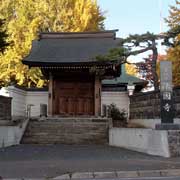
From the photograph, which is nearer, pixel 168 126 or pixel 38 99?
pixel 168 126

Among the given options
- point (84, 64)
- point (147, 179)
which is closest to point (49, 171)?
point (147, 179)

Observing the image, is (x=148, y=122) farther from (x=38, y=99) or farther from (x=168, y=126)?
(x=38, y=99)

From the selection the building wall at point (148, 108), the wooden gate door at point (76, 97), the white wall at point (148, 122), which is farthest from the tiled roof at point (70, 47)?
the white wall at point (148, 122)

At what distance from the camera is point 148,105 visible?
27.4 m

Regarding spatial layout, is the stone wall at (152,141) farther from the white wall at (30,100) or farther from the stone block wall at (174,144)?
the white wall at (30,100)

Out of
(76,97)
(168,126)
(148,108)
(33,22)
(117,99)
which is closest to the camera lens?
(168,126)

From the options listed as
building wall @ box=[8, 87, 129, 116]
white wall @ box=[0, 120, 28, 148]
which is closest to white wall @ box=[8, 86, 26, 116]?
building wall @ box=[8, 87, 129, 116]

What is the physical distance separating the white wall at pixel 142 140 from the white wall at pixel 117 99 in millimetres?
10713

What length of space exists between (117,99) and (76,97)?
3.91 metres

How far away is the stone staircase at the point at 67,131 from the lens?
88.1 feet

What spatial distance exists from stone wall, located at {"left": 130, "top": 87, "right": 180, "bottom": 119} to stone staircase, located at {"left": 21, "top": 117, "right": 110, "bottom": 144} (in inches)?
90.2

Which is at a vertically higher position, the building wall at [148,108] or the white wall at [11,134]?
the building wall at [148,108]

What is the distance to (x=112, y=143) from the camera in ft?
84.7

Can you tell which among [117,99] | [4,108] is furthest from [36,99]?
[4,108]
